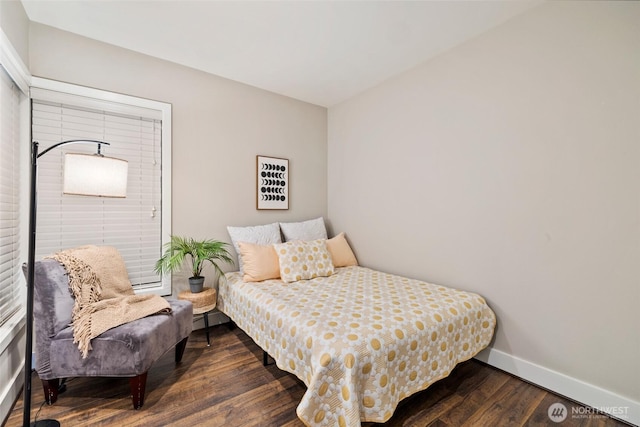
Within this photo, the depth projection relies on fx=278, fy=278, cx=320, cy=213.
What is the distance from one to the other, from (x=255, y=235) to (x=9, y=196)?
5.93 feet

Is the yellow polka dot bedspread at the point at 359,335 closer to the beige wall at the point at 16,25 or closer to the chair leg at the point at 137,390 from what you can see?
the chair leg at the point at 137,390

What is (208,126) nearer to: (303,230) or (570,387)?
(303,230)

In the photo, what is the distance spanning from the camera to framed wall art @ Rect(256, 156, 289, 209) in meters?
A: 3.19

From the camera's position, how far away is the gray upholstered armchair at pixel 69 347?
1603 mm

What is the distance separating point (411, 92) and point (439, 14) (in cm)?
76

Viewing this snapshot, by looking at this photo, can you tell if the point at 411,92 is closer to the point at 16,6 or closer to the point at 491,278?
the point at 491,278

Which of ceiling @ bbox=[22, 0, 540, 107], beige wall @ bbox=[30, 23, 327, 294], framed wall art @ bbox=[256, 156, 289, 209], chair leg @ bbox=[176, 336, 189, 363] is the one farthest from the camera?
framed wall art @ bbox=[256, 156, 289, 209]

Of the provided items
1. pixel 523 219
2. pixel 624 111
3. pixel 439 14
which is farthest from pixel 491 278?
→ pixel 439 14

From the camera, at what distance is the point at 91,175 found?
171cm

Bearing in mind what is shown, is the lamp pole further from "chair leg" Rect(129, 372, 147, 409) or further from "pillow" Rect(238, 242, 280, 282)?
"pillow" Rect(238, 242, 280, 282)

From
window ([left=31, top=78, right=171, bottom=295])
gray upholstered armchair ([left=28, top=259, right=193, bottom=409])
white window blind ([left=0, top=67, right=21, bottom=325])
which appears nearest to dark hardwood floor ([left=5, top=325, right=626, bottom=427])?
gray upholstered armchair ([left=28, top=259, right=193, bottom=409])

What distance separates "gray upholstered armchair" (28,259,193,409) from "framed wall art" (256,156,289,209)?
180 centimetres

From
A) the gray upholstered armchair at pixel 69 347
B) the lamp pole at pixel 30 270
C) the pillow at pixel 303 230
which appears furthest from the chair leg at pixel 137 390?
the pillow at pixel 303 230

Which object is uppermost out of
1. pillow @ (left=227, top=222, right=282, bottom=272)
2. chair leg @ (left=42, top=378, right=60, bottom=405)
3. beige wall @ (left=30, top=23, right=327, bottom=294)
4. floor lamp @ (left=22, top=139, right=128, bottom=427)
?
beige wall @ (left=30, top=23, right=327, bottom=294)
